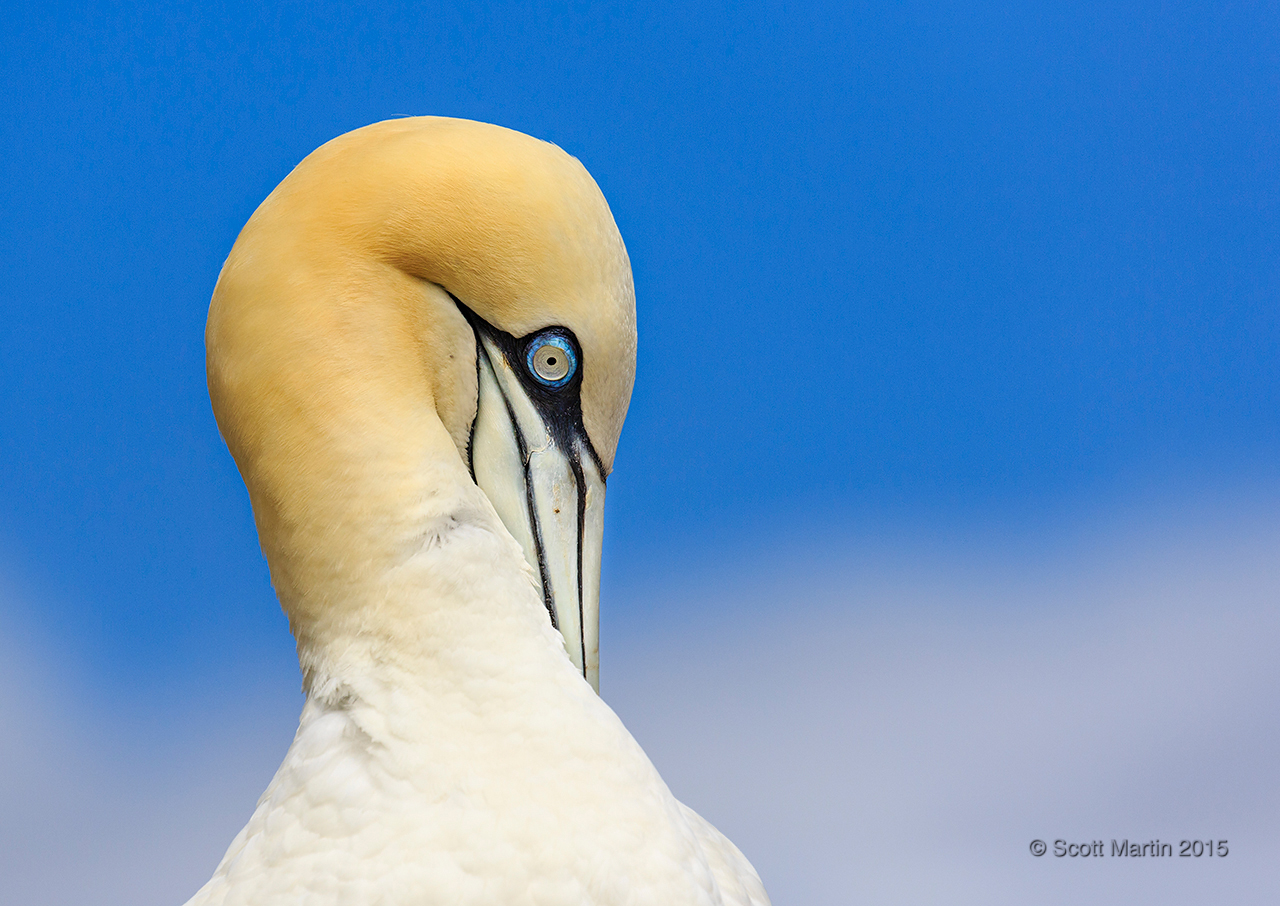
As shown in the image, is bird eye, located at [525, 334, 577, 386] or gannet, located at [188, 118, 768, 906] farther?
bird eye, located at [525, 334, 577, 386]

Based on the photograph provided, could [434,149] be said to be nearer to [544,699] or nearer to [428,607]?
[428,607]

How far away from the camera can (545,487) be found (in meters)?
1.98

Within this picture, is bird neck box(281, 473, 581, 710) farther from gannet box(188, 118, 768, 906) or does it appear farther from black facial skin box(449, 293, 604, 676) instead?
black facial skin box(449, 293, 604, 676)

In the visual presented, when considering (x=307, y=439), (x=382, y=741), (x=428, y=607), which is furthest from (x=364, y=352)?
(x=382, y=741)

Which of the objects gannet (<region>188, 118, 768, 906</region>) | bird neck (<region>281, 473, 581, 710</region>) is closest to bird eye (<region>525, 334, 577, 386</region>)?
gannet (<region>188, 118, 768, 906</region>)

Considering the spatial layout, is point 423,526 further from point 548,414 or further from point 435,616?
point 548,414

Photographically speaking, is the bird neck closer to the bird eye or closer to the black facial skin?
the black facial skin

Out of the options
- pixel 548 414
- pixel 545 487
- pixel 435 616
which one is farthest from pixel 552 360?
pixel 435 616

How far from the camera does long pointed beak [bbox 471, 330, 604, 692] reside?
1.96 metres

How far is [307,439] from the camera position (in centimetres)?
180

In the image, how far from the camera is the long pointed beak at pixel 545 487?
196 centimetres

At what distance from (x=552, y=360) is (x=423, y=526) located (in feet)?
1.18

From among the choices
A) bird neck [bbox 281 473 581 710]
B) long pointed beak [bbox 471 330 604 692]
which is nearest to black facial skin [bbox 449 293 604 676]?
long pointed beak [bbox 471 330 604 692]

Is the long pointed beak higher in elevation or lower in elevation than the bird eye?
lower
